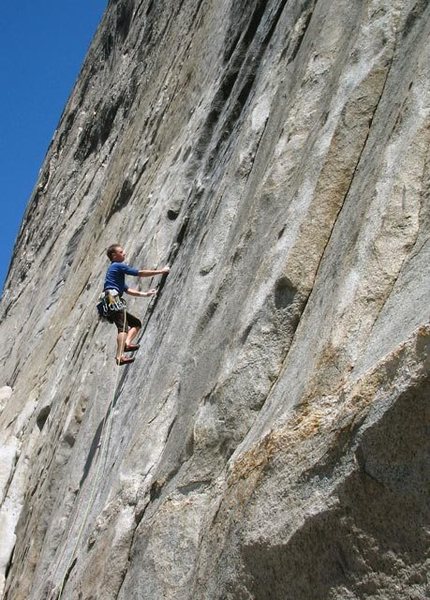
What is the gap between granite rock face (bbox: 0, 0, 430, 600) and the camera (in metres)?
3.83

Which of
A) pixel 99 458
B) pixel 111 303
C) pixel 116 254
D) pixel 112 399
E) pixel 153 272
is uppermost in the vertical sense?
pixel 116 254

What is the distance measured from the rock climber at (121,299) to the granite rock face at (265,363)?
0.17m

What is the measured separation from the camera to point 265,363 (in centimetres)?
543

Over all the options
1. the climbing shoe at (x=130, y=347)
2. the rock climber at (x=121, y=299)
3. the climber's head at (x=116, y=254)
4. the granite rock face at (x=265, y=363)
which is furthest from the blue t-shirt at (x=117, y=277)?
the climbing shoe at (x=130, y=347)

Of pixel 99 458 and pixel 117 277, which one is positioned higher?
pixel 117 277

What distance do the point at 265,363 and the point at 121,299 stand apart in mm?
4734

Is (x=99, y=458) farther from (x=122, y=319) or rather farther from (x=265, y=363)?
(x=265, y=363)

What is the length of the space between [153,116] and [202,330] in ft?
27.9

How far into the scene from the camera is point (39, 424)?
12203 mm

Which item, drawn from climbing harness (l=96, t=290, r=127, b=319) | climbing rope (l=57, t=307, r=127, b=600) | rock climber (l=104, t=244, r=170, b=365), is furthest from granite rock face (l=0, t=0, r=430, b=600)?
climbing harness (l=96, t=290, r=127, b=319)

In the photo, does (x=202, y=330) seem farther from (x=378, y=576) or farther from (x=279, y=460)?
(x=378, y=576)

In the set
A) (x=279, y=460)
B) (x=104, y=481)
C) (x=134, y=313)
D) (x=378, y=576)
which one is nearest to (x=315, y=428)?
(x=279, y=460)

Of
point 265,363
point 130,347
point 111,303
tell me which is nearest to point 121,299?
point 111,303

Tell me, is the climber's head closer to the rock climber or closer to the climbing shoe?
the rock climber
